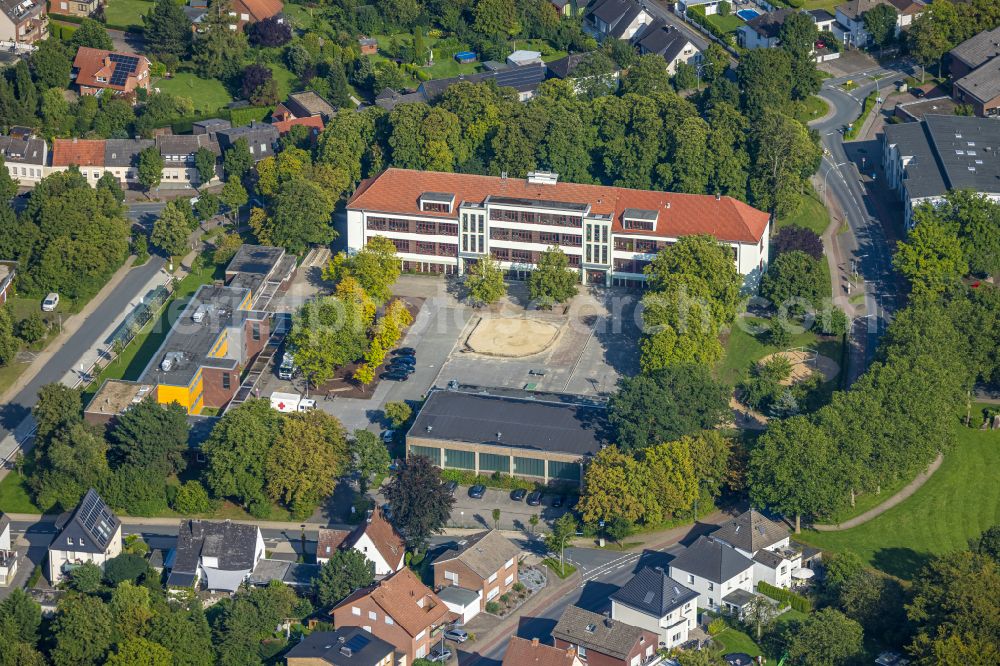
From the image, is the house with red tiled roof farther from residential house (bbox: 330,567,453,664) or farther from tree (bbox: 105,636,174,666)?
tree (bbox: 105,636,174,666)

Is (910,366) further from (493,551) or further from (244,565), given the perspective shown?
(244,565)

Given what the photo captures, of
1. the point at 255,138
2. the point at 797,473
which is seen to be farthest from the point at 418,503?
the point at 255,138

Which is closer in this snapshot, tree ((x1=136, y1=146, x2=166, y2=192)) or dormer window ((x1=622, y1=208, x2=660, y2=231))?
dormer window ((x1=622, y1=208, x2=660, y2=231))

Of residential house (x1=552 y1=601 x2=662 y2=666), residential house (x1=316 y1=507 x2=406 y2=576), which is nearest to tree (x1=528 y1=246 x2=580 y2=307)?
residential house (x1=316 y1=507 x2=406 y2=576)

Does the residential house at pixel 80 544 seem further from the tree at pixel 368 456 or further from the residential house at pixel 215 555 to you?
the tree at pixel 368 456

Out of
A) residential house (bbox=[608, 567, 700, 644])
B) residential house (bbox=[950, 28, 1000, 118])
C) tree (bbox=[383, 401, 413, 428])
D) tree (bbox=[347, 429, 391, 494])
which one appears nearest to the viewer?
residential house (bbox=[608, 567, 700, 644])

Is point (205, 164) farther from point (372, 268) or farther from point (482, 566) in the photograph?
point (482, 566)

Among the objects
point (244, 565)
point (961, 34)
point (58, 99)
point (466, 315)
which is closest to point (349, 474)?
point (244, 565)
